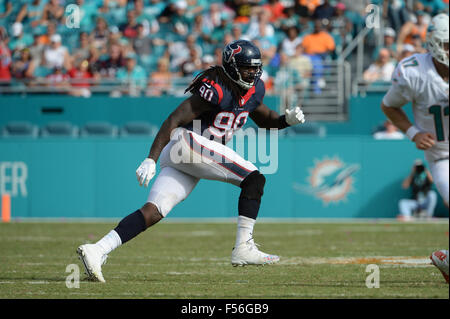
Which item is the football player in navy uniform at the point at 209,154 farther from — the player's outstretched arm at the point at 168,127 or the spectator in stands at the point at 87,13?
the spectator in stands at the point at 87,13

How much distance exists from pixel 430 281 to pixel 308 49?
387 inches

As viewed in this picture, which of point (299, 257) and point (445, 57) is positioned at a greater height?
point (445, 57)

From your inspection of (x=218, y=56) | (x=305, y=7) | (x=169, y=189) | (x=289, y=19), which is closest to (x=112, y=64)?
(x=218, y=56)

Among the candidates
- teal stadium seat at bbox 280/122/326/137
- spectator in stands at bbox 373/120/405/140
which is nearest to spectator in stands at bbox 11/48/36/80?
teal stadium seat at bbox 280/122/326/137

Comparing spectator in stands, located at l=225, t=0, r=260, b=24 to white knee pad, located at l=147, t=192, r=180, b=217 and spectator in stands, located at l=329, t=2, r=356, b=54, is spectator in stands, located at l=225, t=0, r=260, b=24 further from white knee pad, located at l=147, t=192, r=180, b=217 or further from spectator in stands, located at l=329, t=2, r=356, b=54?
white knee pad, located at l=147, t=192, r=180, b=217

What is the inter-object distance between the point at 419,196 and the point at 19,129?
7.05 meters

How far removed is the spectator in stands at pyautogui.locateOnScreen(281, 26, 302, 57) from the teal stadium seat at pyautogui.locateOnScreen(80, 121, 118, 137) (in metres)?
3.59

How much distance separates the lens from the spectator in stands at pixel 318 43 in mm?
14977

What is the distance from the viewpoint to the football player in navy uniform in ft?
18.5

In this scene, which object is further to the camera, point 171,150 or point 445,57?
point 171,150

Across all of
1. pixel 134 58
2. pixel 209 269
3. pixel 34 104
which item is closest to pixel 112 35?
pixel 134 58

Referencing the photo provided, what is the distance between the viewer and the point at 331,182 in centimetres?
1319

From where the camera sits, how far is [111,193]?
43.8 feet
